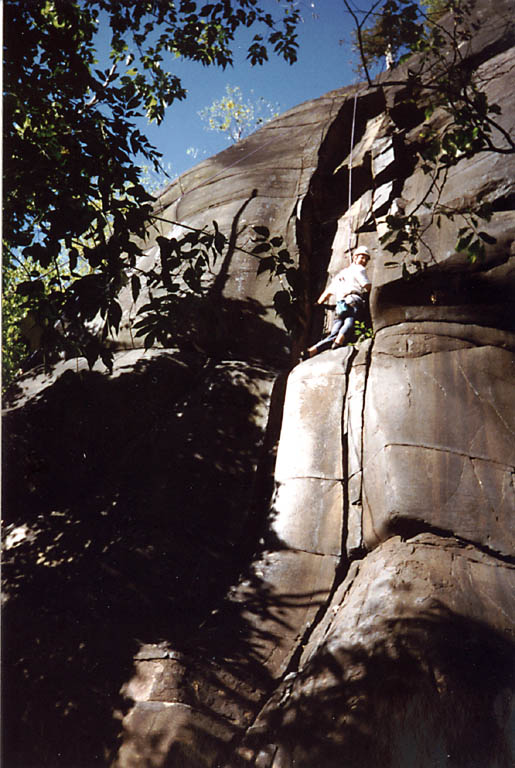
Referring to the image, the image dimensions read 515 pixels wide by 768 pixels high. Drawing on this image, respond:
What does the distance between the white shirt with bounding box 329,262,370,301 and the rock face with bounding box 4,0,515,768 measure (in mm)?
853

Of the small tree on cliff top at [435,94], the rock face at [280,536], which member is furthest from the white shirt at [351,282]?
the small tree on cliff top at [435,94]

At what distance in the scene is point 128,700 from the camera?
4.07 metres

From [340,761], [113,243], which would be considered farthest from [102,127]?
[340,761]

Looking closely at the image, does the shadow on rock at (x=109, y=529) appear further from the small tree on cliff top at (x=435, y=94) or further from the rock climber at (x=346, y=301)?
the small tree on cliff top at (x=435, y=94)

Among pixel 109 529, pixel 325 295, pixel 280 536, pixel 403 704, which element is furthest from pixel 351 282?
pixel 403 704

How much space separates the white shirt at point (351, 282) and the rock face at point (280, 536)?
2.80 ft

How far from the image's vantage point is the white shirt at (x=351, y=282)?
25.2 feet

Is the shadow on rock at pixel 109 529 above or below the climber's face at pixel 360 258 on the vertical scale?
below

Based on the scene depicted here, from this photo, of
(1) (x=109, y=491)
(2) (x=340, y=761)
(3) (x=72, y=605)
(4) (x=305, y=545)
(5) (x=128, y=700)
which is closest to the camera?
(2) (x=340, y=761)

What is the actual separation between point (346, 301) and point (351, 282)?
38 cm

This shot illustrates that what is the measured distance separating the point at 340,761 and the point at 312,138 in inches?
404

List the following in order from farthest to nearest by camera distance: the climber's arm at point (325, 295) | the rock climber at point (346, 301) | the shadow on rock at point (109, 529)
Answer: the climber's arm at point (325, 295) → the rock climber at point (346, 301) → the shadow on rock at point (109, 529)

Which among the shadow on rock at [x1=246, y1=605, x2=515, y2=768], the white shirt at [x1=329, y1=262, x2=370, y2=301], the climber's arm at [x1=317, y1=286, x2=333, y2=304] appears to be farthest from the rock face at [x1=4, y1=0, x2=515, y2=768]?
the white shirt at [x1=329, y1=262, x2=370, y2=301]

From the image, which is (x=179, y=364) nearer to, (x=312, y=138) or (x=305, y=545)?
(x=305, y=545)
